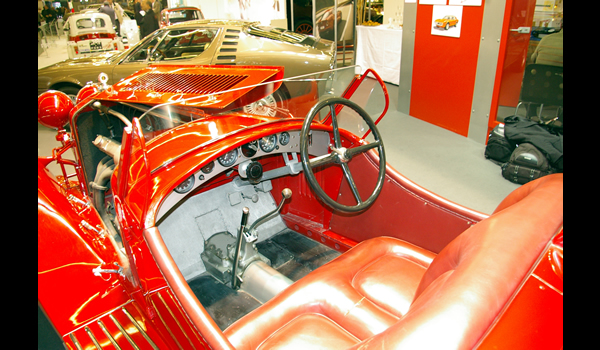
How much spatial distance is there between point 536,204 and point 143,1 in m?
8.70

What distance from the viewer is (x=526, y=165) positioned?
3.79 meters

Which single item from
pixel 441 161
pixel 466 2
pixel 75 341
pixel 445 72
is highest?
pixel 466 2

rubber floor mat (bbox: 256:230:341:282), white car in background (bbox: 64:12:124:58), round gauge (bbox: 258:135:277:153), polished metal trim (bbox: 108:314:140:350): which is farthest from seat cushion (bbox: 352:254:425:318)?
white car in background (bbox: 64:12:124:58)

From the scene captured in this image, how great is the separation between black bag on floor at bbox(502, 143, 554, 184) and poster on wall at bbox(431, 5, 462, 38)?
2112 mm

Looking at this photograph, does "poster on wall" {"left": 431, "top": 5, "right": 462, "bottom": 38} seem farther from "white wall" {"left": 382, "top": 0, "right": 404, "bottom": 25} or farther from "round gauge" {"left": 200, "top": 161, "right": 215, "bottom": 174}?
"round gauge" {"left": 200, "top": 161, "right": 215, "bottom": 174}

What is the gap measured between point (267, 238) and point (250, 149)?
96 centimetres

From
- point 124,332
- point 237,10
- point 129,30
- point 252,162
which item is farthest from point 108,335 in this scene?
point 237,10

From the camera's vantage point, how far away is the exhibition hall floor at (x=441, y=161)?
12.1 ft

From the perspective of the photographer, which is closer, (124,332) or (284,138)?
(124,332)

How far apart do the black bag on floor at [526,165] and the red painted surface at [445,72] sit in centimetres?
143

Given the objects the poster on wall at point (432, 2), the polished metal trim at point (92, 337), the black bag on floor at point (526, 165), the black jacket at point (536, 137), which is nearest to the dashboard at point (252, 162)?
the polished metal trim at point (92, 337)

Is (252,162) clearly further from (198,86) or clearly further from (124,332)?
(124,332)

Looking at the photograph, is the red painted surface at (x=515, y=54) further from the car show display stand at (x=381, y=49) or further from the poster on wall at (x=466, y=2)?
the car show display stand at (x=381, y=49)

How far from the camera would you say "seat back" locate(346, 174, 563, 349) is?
0.82m
